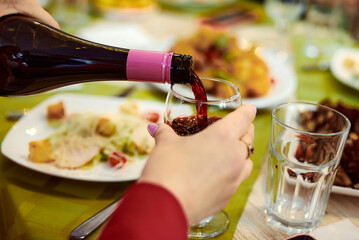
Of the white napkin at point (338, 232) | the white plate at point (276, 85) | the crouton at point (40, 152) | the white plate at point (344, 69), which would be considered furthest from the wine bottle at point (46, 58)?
the white plate at point (344, 69)

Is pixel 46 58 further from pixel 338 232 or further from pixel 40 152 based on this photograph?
pixel 338 232

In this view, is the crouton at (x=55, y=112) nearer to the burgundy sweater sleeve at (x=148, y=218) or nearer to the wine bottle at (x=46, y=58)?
the wine bottle at (x=46, y=58)

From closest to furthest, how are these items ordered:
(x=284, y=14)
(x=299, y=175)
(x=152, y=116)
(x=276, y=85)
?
(x=299, y=175) < (x=152, y=116) < (x=276, y=85) < (x=284, y=14)

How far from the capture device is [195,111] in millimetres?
699

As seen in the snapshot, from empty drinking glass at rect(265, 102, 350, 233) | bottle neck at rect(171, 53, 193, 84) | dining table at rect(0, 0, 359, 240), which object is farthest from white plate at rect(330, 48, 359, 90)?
bottle neck at rect(171, 53, 193, 84)

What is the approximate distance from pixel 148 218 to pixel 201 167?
102mm

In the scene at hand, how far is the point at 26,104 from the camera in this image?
123cm

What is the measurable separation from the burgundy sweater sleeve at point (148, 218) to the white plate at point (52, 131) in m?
0.36

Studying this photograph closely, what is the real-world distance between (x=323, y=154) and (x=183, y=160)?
42 cm

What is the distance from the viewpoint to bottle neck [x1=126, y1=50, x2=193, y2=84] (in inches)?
26.5

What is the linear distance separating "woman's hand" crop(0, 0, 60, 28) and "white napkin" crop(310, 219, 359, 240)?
695mm

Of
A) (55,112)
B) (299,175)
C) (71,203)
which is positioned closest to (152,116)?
(55,112)

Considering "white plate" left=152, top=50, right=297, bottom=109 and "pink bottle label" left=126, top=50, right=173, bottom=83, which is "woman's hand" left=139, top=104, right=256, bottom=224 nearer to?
"pink bottle label" left=126, top=50, right=173, bottom=83

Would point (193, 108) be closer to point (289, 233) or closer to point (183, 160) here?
point (183, 160)
